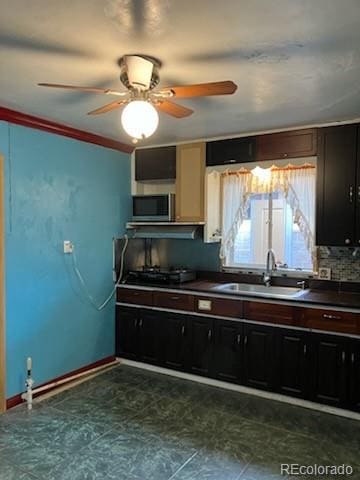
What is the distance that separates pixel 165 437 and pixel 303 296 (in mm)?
1555

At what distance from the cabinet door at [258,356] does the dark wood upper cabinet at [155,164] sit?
1.80m

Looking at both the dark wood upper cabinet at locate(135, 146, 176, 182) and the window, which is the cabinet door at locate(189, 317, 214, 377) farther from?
the dark wood upper cabinet at locate(135, 146, 176, 182)

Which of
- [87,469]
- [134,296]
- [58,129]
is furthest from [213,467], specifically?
[58,129]

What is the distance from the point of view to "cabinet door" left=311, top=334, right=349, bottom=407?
2.98 metres

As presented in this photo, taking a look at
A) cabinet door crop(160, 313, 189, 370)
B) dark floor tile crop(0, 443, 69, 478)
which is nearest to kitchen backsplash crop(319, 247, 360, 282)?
cabinet door crop(160, 313, 189, 370)

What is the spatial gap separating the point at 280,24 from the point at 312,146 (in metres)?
1.78

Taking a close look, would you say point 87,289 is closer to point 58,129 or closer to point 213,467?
point 58,129

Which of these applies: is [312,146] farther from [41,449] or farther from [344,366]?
[41,449]

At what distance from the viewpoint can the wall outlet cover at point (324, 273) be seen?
11.7ft

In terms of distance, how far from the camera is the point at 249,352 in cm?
337

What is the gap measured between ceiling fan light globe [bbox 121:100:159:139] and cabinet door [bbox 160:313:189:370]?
6.91ft

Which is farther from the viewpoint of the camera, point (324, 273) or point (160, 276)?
point (160, 276)

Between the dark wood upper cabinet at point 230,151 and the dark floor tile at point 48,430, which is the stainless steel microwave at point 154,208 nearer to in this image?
the dark wood upper cabinet at point 230,151

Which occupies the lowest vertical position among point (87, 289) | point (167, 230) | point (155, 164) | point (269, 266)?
point (87, 289)
